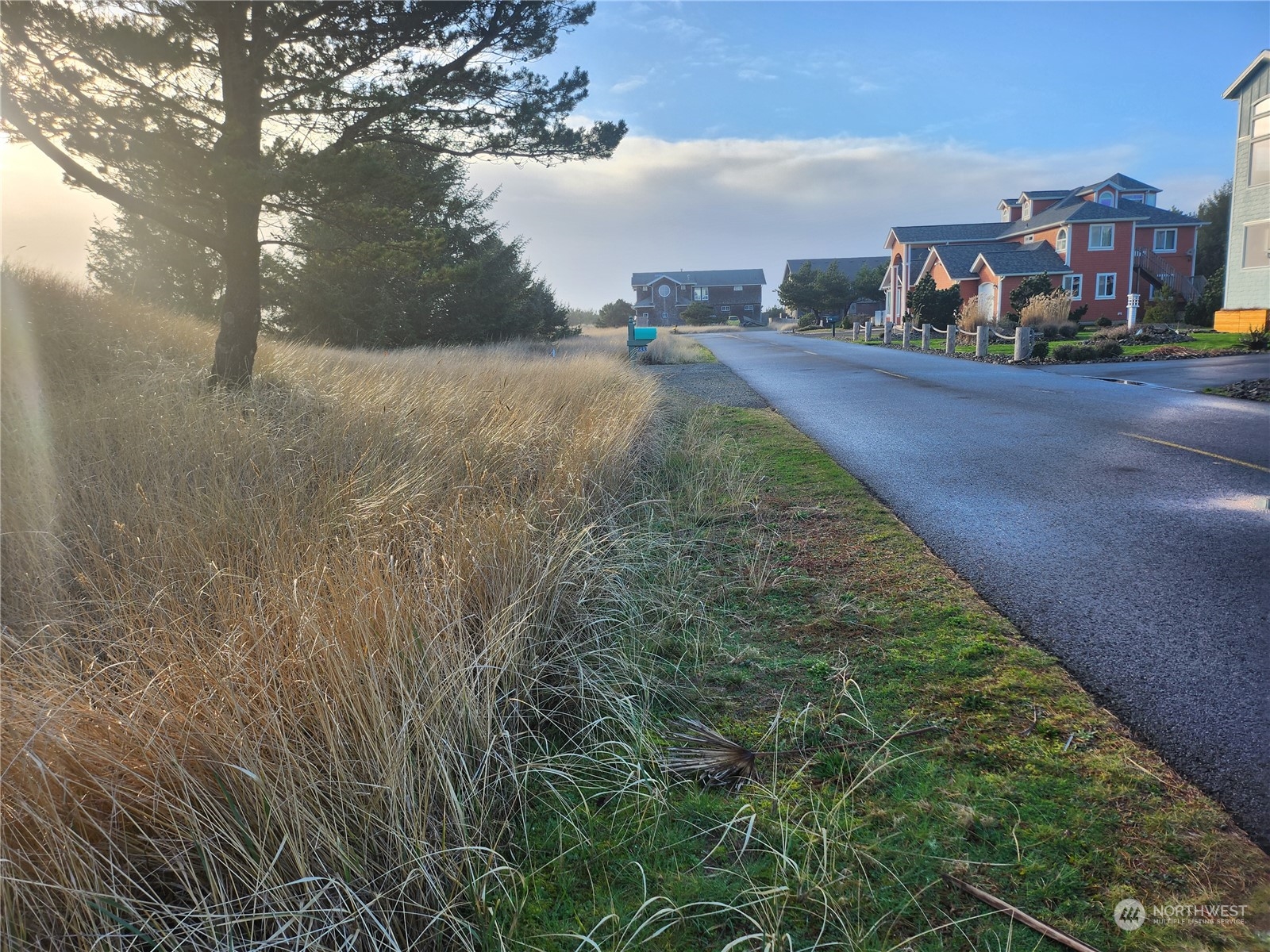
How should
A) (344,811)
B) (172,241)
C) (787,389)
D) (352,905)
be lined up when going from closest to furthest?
(352,905) < (344,811) < (787,389) < (172,241)

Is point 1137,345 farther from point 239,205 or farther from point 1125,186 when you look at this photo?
point 1125,186

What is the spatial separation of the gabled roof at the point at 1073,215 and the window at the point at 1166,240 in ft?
6.01

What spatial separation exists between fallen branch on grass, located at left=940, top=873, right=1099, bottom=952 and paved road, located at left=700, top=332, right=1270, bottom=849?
795 millimetres

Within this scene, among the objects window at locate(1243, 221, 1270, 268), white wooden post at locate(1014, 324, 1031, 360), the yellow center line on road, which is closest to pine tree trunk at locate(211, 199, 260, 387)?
the yellow center line on road

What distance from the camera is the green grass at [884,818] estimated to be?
2.17 m

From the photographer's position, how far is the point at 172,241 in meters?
25.8

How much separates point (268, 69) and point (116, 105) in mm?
2055

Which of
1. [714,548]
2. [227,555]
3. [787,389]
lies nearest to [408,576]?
[227,555]

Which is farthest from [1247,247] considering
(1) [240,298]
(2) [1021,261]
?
(1) [240,298]

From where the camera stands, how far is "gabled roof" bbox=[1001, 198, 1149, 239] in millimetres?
44281

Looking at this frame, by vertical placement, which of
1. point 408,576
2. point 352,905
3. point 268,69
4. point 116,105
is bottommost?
point 352,905

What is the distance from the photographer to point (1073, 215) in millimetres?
44562

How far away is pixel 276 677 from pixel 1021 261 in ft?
157

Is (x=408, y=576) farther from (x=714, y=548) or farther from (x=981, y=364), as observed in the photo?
(x=981, y=364)
